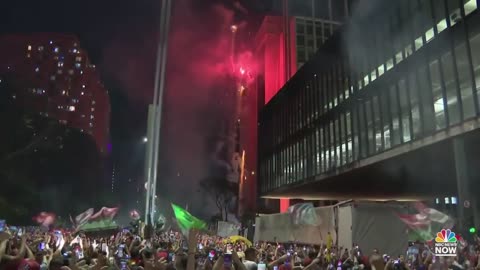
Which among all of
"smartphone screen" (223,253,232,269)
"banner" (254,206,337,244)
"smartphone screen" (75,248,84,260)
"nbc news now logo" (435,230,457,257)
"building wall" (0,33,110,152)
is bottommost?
"smartphone screen" (75,248,84,260)

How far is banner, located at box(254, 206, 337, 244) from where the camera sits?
57.6 feet

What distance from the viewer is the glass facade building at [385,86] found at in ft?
76.0

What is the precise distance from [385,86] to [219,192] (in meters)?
45.6

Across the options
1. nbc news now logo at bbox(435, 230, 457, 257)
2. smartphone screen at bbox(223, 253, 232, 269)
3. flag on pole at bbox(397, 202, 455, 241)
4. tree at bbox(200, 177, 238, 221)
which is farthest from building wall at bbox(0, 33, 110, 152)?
smartphone screen at bbox(223, 253, 232, 269)

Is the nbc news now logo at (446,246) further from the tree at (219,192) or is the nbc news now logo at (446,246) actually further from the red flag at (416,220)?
the tree at (219,192)

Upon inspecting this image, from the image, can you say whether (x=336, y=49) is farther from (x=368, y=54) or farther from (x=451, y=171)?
(x=451, y=171)

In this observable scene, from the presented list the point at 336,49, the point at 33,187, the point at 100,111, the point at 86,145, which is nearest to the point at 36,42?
the point at 100,111

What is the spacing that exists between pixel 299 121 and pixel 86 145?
25.4 m

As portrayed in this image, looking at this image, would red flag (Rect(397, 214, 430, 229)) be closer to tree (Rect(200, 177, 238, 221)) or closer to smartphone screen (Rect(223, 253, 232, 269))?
smartphone screen (Rect(223, 253, 232, 269))

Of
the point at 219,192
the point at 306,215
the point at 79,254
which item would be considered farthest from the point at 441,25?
the point at 219,192

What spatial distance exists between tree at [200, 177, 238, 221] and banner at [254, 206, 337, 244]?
38062mm

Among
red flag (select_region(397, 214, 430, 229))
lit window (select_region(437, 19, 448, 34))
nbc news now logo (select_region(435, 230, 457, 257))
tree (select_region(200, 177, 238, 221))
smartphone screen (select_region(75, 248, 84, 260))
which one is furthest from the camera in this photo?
tree (select_region(200, 177, 238, 221))

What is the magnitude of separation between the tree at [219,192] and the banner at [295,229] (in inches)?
1498

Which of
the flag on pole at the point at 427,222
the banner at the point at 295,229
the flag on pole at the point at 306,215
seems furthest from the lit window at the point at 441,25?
the flag on pole at the point at 427,222
